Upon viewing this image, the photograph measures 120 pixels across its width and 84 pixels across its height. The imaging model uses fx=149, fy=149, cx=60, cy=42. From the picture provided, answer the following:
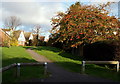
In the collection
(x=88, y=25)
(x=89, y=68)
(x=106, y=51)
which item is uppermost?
(x=88, y=25)

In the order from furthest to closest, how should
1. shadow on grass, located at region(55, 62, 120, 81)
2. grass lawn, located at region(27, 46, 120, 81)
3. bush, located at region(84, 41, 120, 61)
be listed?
bush, located at region(84, 41, 120, 61)
grass lawn, located at region(27, 46, 120, 81)
shadow on grass, located at region(55, 62, 120, 81)

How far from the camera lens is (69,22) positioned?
1992cm

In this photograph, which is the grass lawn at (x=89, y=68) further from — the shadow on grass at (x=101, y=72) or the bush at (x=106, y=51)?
the bush at (x=106, y=51)

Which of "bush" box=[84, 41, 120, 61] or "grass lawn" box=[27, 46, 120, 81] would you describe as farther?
"bush" box=[84, 41, 120, 61]

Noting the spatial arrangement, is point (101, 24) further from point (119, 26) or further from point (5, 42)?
point (5, 42)

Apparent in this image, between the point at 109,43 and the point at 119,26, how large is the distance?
27.3ft

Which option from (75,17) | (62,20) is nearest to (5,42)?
(62,20)

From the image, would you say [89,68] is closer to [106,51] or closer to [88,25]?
[106,51]

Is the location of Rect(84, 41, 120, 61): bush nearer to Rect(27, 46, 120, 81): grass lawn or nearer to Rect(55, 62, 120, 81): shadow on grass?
Rect(27, 46, 120, 81): grass lawn

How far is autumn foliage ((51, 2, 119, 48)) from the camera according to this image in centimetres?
1862

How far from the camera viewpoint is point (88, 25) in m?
19.0

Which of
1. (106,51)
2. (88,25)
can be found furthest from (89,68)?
(88,25)

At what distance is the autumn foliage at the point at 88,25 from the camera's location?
18625 mm

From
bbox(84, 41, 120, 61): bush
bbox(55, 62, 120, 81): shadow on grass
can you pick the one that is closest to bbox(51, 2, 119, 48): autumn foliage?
bbox(84, 41, 120, 61): bush
